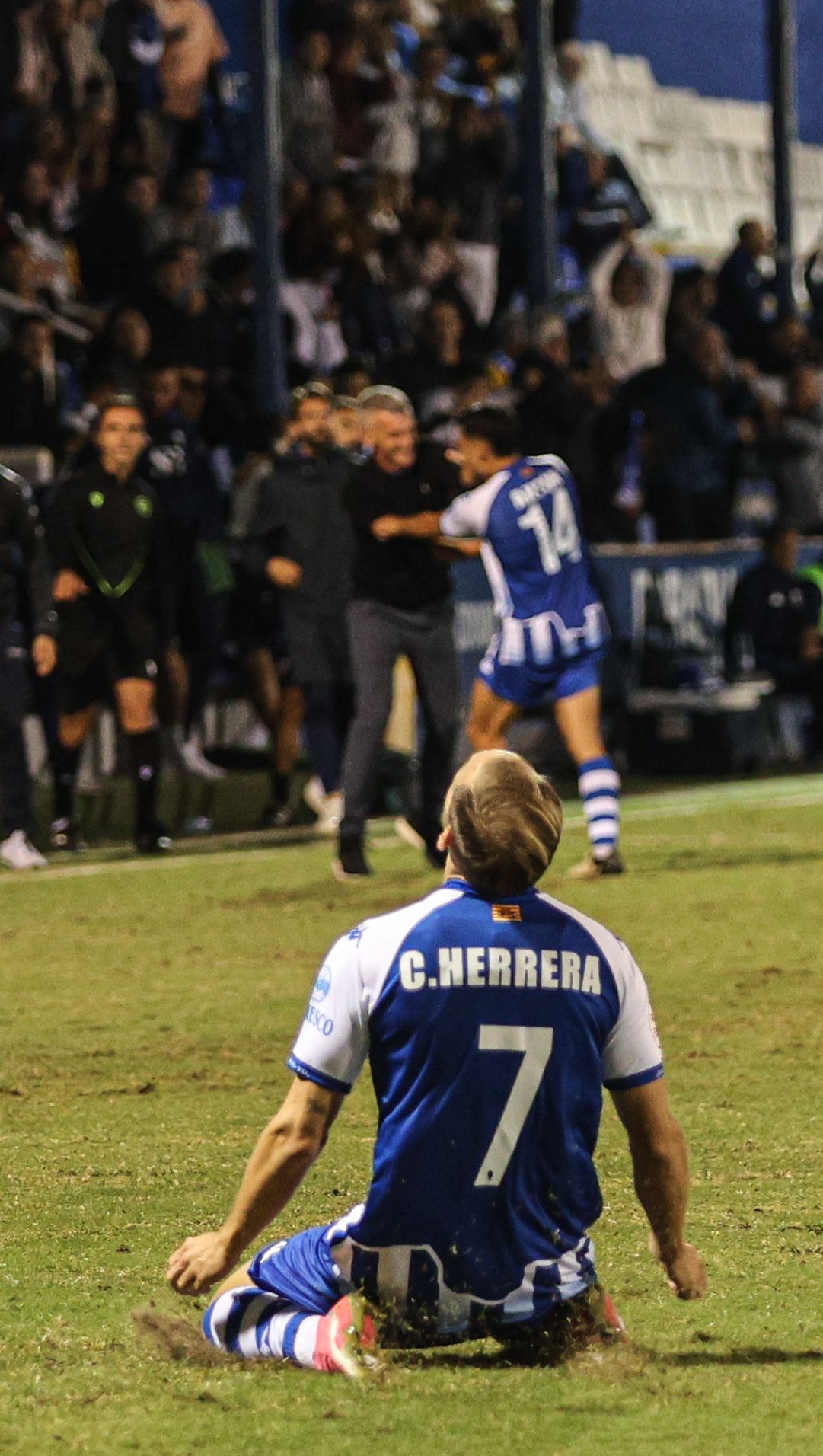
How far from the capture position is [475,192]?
19.4m

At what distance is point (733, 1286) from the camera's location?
4.68m

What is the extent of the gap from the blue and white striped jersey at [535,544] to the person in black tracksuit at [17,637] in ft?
6.61

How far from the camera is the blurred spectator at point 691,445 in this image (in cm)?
1802

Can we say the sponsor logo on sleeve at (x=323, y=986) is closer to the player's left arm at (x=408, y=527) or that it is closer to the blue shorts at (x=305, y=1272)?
the blue shorts at (x=305, y=1272)

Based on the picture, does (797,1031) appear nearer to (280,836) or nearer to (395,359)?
(280,836)

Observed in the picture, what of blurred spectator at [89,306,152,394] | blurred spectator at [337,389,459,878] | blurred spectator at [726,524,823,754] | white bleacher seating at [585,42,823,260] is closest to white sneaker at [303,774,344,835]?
blurred spectator at [337,389,459,878]

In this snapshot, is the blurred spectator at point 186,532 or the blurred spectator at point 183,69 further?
the blurred spectator at point 183,69

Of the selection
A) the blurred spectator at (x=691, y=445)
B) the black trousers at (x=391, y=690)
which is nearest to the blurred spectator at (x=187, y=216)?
the blurred spectator at (x=691, y=445)

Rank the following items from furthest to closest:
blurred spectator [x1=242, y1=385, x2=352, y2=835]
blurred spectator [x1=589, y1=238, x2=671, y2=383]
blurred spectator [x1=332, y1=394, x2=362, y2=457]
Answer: blurred spectator [x1=589, y1=238, x2=671, y2=383] → blurred spectator [x1=332, y1=394, x2=362, y2=457] → blurred spectator [x1=242, y1=385, x2=352, y2=835]

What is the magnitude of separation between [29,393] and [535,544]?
177 inches

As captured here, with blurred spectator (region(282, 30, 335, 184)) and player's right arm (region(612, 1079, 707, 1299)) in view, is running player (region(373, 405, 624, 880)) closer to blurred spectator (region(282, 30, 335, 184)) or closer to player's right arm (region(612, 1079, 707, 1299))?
player's right arm (region(612, 1079, 707, 1299))

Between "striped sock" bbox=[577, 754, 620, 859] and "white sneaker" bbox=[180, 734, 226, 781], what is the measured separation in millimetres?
4465

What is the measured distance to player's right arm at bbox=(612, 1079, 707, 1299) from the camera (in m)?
3.92

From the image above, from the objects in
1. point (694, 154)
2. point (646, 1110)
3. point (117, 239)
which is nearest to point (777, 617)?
point (117, 239)
